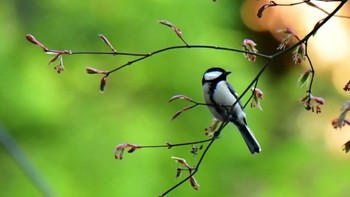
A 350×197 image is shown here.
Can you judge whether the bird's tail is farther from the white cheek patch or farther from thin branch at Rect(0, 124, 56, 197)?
thin branch at Rect(0, 124, 56, 197)

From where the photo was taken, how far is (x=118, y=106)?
15.9ft

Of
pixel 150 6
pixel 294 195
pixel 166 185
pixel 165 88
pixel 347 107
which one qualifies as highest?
pixel 347 107

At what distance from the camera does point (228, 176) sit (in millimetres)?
5004

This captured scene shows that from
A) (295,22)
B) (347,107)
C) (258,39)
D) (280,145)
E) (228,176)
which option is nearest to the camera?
(347,107)

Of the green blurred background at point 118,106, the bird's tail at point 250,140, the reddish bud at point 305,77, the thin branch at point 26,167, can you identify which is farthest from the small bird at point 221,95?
the green blurred background at point 118,106

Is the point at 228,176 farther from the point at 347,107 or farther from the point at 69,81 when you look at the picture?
the point at 347,107

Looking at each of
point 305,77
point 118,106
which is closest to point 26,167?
point 118,106

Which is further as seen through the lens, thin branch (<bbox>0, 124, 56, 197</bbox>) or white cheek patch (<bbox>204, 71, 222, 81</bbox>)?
thin branch (<bbox>0, 124, 56, 197</bbox>)

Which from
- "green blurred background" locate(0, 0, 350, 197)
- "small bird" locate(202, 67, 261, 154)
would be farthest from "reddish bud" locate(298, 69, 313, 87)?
"green blurred background" locate(0, 0, 350, 197)

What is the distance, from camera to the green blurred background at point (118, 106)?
15.1ft

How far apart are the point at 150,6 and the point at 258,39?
2.57 m

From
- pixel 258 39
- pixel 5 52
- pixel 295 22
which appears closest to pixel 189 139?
pixel 5 52

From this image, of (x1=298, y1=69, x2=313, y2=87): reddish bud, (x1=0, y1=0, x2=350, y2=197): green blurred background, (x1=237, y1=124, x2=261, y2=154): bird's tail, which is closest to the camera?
(x1=298, y1=69, x2=313, y2=87): reddish bud

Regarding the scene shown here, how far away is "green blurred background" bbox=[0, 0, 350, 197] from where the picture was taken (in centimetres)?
461
